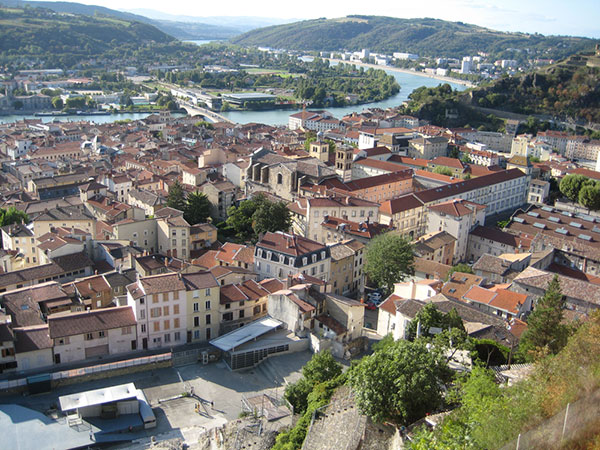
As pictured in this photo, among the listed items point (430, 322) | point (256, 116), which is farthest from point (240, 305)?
point (256, 116)

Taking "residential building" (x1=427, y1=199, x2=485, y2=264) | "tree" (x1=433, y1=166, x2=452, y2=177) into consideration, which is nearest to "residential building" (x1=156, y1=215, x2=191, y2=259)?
"residential building" (x1=427, y1=199, x2=485, y2=264)

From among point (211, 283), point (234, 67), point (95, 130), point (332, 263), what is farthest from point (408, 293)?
point (234, 67)

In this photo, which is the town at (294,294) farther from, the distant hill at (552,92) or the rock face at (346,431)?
the distant hill at (552,92)

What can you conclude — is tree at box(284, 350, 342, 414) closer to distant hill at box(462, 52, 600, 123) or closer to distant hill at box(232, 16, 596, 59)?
distant hill at box(462, 52, 600, 123)

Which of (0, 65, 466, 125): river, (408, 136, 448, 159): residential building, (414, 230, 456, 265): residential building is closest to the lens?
(414, 230, 456, 265): residential building

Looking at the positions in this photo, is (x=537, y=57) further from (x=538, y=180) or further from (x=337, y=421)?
(x=337, y=421)

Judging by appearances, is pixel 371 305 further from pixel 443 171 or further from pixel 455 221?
pixel 443 171

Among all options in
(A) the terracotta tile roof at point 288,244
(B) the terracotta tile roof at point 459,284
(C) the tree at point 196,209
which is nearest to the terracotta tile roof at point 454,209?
(B) the terracotta tile roof at point 459,284
